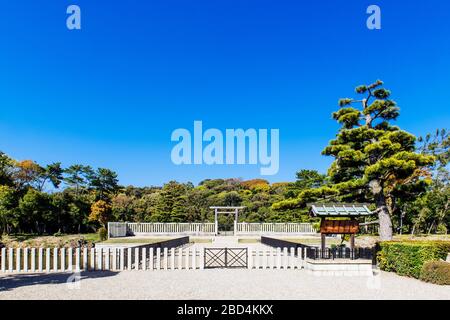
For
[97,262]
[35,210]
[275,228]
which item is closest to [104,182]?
[35,210]

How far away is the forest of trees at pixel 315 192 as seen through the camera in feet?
43.8

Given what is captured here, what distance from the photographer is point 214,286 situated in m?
8.69

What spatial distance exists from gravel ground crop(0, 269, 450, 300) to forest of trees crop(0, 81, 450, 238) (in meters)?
3.81

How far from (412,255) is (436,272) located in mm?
1062

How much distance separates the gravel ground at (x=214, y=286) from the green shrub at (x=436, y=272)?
254mm

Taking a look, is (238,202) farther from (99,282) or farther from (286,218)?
(99,282)

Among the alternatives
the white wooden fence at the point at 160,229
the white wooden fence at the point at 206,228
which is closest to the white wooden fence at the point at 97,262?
the white wooden fence at the point at 206,228

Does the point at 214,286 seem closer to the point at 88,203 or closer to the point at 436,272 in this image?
the point at 436,272

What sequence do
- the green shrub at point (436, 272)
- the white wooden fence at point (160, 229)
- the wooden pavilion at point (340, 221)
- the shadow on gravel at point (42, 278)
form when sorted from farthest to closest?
the white wooden fence at point (160, 229)
the wooden pavilion at point (340, 221)
the green shrub at point (436, 272)
the shadow on gravel at point (42, 278)

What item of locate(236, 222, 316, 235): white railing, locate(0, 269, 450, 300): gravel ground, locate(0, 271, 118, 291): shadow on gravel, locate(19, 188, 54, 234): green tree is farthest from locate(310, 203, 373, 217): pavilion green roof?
locate(19, 188, 54, 234): green tree

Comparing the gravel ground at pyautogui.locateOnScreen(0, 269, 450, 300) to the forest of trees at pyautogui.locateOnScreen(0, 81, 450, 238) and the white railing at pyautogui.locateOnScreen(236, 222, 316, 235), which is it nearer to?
the forest of trees at pyautogui.locateOnScreen(0, 81, 450, 238)

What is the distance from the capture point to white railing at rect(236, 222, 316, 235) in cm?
3077

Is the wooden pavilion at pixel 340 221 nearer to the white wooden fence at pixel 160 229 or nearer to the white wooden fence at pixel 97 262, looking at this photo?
the white wooden fence at pixel 97 262
